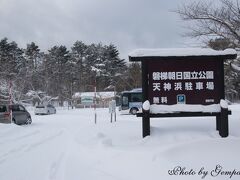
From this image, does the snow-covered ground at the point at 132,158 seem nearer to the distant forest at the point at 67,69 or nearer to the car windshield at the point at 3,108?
the car windshield at the point at 3,108

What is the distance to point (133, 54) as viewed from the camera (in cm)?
1253

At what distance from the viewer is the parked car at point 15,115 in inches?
921

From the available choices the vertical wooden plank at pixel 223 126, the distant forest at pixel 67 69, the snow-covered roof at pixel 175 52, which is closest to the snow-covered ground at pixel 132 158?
the vertical wooden plank at pixel 223 126

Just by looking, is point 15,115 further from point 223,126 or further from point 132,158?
point 132,158

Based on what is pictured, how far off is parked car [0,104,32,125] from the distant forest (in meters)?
33.8

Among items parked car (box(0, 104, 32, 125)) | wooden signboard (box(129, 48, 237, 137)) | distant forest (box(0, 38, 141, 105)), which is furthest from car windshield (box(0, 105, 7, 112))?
distant forest (box(0, 38, 141, 105))

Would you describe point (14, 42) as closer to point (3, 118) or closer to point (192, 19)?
point (3, 118)

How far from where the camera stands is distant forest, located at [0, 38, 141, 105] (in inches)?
2569

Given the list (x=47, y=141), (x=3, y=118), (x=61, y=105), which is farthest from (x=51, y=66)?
(x=47, y=141)

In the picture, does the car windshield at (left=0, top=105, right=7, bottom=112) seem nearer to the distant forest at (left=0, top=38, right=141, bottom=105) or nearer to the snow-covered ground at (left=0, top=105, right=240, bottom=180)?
the snow-covered ground at (left=0, top=105, right=240, bottom=180)

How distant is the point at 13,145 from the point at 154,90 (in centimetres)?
557

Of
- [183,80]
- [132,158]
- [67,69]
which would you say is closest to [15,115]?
[183,80]

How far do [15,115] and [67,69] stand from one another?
5349 centimetres

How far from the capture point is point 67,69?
77688 mm
